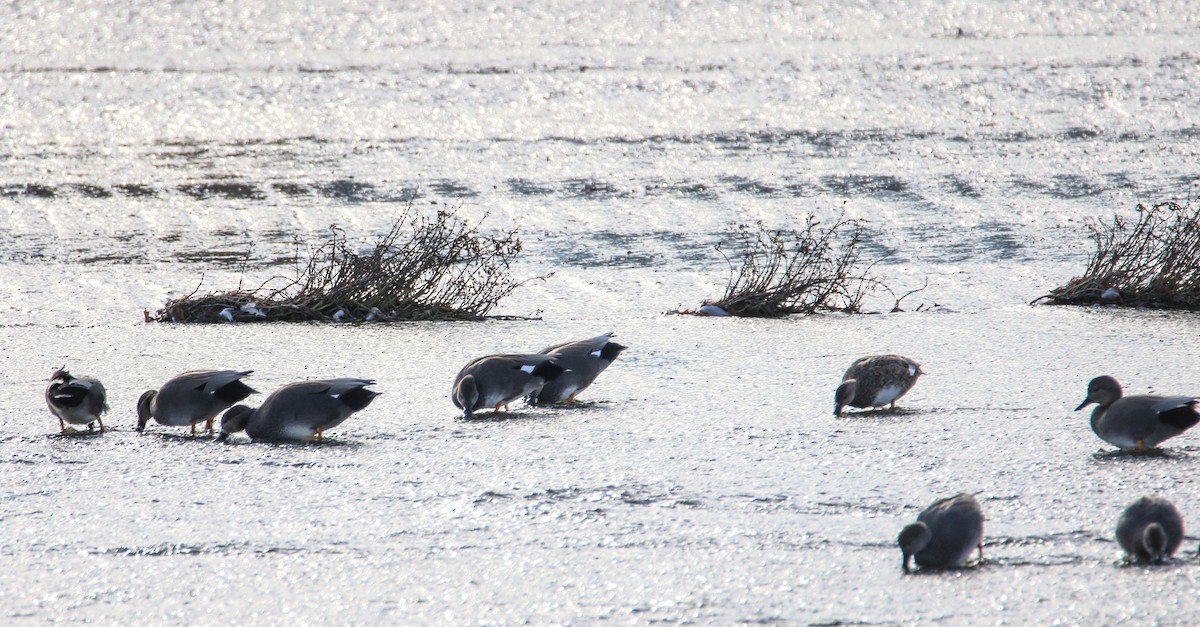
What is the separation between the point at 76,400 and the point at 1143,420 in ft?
13.0

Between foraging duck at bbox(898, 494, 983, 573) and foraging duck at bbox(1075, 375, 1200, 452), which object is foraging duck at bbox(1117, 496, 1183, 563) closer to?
foraging duck at bbox(898, 494, 983, 573)

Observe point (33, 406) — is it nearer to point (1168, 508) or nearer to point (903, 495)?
point (903, 495)

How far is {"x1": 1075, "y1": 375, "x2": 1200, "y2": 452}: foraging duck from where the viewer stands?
4.75 metres

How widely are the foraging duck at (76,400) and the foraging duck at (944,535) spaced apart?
10.5 feet

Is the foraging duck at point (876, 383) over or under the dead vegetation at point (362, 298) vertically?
under

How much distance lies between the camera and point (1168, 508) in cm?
372

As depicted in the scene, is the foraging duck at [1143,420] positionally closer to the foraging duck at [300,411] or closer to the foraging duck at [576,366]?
the foraging duck at [576,366]

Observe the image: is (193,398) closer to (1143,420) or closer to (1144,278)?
(1143,420)

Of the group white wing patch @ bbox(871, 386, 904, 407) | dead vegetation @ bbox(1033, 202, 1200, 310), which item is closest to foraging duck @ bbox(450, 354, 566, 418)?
white wing patch @ bbox(871, 386, 904, 407)

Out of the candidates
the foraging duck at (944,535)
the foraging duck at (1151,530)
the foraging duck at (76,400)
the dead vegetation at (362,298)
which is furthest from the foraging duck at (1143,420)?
the dead vegetation at (362,298)

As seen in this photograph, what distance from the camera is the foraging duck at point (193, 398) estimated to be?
535cm

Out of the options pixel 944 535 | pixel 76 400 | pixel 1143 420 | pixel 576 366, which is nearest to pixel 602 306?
pixel 576 366

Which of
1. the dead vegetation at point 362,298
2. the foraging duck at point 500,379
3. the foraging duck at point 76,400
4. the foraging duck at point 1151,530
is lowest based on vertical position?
the foraging duck at point 76,400

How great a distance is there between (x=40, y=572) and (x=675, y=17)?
1684 cm
